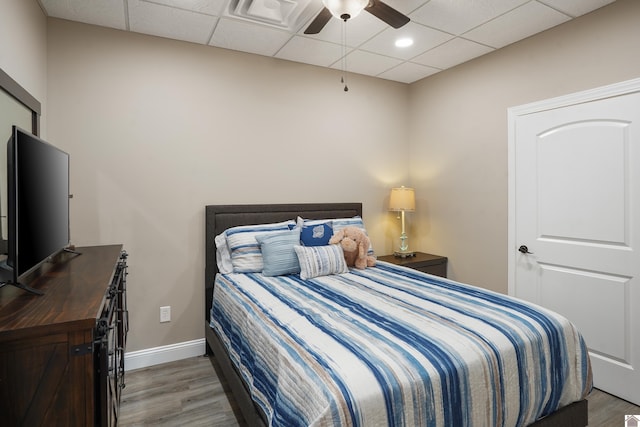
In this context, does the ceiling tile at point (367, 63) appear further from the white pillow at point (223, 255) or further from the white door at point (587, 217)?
the white pillow at point (223, 255)

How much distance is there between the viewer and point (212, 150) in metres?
3.11

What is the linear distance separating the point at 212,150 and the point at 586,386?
2998mm

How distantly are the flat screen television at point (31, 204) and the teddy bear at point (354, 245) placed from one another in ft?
6.17

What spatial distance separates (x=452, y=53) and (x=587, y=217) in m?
1.78

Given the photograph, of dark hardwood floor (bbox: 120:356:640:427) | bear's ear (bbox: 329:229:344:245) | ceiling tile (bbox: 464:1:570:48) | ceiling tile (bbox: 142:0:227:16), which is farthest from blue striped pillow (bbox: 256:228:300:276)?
ceiling tile (bbox: 464:1:570:48)

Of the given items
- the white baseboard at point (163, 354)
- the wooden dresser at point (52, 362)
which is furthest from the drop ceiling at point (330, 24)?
the white baseboard at point (163, 354)

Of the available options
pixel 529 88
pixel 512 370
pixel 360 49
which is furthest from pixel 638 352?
pixel 360 49

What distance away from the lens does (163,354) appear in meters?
2.96

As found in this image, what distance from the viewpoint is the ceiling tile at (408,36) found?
2.81 m

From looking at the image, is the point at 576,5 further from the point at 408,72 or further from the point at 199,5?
the point at 199,5

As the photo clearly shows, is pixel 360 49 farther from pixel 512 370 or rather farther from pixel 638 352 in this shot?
pixel 638 352

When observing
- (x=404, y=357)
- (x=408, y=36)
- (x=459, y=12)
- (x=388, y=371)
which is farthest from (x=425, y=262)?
(x=388, y=371)

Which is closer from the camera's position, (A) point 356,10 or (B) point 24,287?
(B) point 24,287

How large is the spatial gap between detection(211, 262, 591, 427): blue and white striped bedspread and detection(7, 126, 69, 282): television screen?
1.02m
